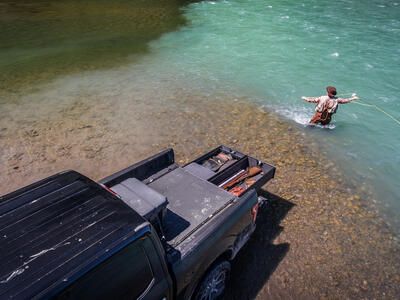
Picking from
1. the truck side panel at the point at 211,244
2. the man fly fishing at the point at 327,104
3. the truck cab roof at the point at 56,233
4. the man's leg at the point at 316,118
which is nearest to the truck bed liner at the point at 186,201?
the truck side panel at the point at 211,244

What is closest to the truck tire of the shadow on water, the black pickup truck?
the black pickup truck

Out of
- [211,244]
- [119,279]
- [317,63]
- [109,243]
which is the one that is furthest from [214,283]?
[317,63]

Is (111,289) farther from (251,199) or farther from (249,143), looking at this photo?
(249,143)

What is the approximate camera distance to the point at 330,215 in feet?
23.6

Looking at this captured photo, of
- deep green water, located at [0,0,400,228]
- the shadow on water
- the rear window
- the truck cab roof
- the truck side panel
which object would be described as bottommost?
the shadow on water

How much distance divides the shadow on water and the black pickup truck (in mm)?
491

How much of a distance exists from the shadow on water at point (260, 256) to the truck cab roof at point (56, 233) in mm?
3047

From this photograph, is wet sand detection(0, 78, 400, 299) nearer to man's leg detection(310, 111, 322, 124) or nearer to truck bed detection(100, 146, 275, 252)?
man's leg detection(310, 111, 322, 124)

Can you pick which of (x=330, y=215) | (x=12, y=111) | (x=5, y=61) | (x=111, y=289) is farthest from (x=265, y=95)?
(x=5, y=61)

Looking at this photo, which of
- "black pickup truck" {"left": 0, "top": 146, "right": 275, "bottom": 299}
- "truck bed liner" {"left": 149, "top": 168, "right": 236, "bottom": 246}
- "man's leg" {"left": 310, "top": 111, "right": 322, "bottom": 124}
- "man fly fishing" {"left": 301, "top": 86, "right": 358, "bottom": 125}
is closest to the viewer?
"black pickup truck" {"left": 0, "top": 146, "right": 275, "bottom": 299}

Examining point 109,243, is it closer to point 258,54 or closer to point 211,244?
point 211,244

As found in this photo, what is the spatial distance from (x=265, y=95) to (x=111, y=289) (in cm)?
1210

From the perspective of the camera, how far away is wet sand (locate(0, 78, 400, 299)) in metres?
5.80

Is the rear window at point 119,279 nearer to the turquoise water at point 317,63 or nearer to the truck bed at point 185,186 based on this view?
the truck bed at point 185,186
